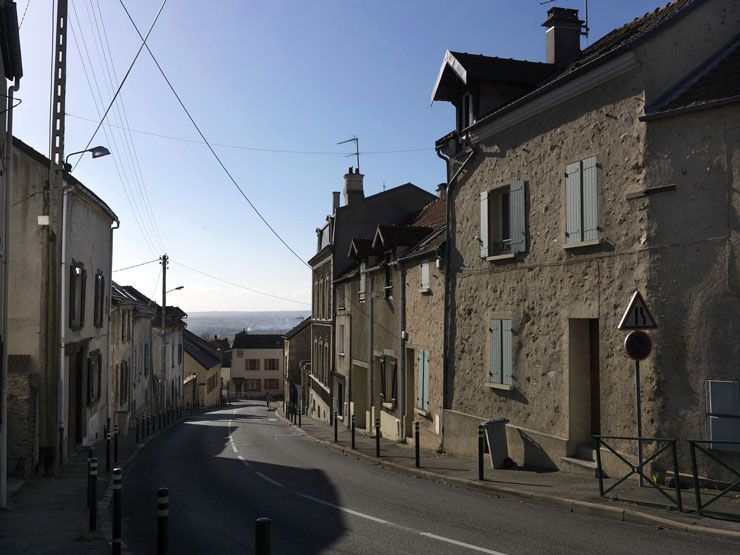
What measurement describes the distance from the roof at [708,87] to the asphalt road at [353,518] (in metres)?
5.96

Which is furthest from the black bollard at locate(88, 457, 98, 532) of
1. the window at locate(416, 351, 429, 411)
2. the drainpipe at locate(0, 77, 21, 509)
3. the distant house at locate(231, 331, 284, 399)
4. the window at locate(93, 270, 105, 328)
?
the distant house at locate(231, 331, 284, 399)

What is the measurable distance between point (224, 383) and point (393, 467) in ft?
303

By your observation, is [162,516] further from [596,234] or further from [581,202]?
[581,202]

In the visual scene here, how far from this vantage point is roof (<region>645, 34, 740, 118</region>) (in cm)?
1038

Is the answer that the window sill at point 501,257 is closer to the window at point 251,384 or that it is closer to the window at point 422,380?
the window at point 422,380

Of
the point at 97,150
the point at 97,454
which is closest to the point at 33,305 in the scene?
the point at 97,150

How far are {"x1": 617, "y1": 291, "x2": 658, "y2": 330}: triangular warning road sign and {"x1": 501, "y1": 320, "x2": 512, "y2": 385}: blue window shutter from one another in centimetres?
440

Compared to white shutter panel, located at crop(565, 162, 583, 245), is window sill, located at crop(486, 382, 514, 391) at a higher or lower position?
lower

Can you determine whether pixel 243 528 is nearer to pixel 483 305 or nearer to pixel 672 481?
pixel 672 481

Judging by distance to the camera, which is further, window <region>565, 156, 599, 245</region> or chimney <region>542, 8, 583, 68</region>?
chimney <region>542, 8, 583, 68</region>

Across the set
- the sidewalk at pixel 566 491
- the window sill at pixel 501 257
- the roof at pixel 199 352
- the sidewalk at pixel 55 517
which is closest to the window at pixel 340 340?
the sidewalk at pixel 566 491

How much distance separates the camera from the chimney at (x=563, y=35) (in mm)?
16984

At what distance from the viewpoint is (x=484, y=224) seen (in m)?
15.7

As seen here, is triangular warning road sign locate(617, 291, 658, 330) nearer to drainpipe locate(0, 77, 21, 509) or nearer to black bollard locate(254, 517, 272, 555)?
black bollard locate(254, 517, 272, 555)
